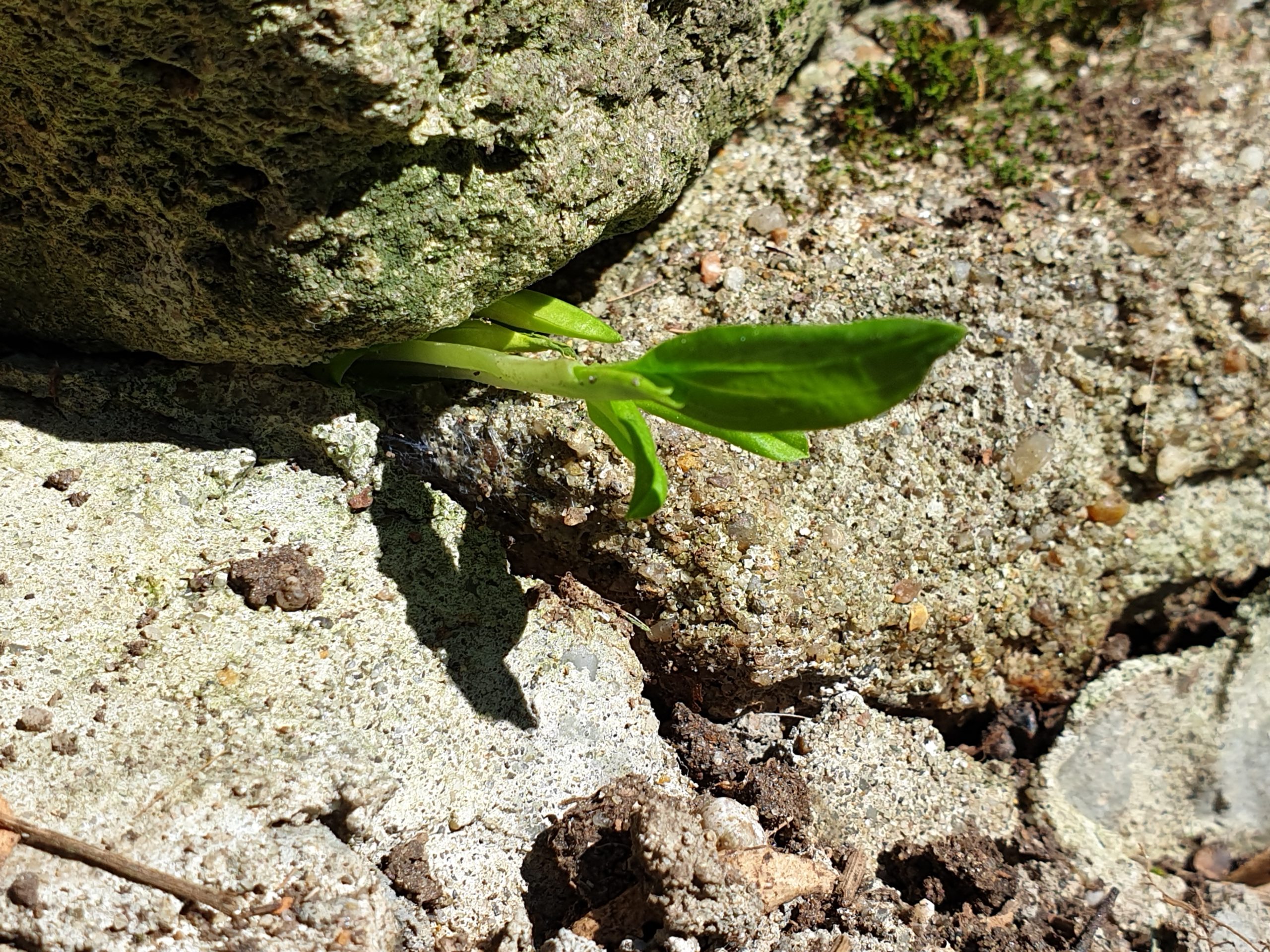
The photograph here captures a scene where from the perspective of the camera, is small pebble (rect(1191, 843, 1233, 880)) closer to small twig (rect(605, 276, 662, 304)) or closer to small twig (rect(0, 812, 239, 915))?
small twig (rect(605, 276, 662, 304))

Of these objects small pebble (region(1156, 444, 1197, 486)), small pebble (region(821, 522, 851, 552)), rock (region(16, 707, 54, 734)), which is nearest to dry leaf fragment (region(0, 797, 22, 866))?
rock (region(16, 707, 54, 734))

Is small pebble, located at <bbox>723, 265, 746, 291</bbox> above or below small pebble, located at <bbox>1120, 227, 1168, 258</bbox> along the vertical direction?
below

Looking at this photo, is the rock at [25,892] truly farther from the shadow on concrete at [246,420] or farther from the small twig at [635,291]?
the small twig at [635,291]

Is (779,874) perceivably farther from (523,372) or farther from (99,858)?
(99,858)

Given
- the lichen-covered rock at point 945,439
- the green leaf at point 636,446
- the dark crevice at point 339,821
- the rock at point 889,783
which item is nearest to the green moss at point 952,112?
the lichen-covered rock at point 945,439

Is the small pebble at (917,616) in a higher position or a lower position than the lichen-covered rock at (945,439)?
lower

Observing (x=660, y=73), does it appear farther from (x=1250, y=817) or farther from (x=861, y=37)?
(x=1250, y=817)

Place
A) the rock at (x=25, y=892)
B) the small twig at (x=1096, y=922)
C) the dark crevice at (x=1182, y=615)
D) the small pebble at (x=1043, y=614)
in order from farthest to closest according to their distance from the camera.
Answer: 1. the dark crevice at (x=1182, y=615)
2. the small pebble at (x=1043, y=614)
3. the small twig at (x=1096, y=922)
4. the rock at (x=25, y=892)
